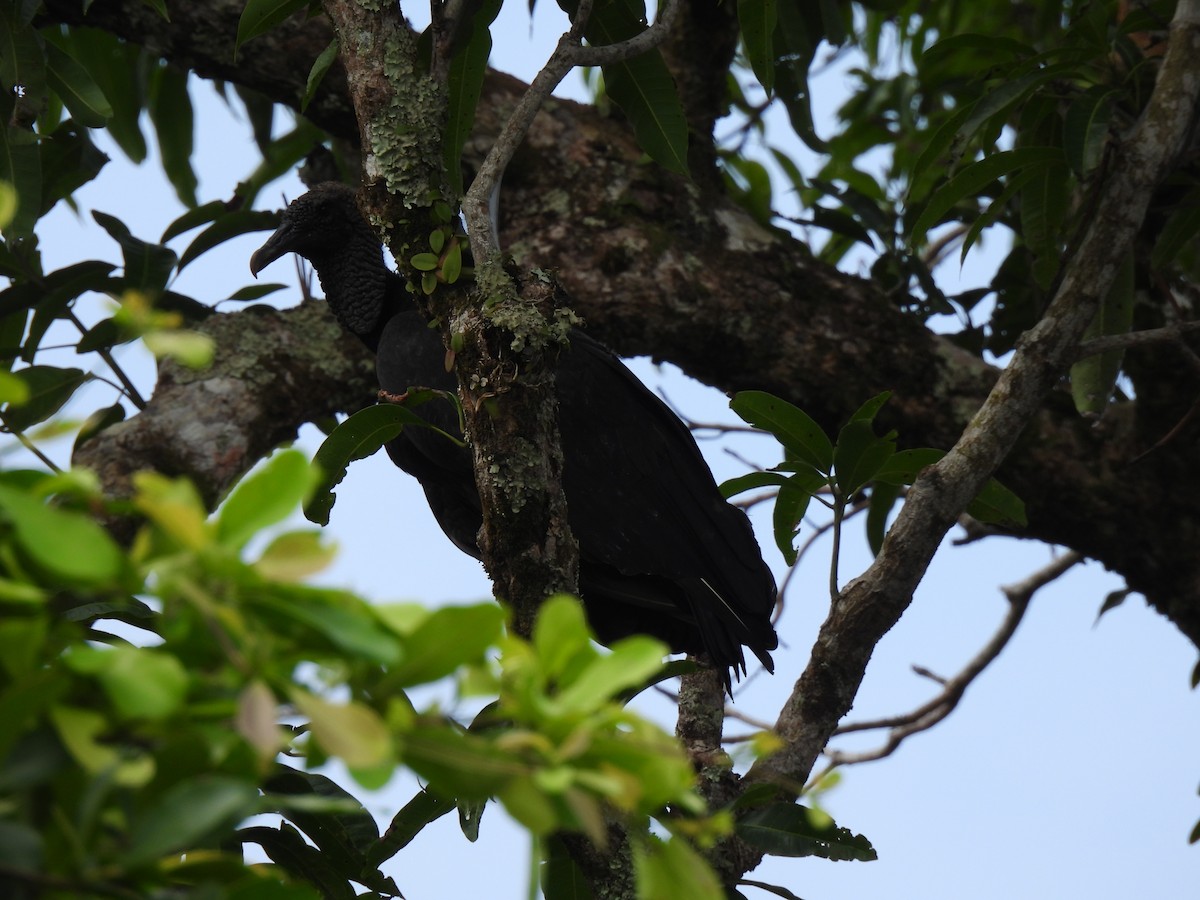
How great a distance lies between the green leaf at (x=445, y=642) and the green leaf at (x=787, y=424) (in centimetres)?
158

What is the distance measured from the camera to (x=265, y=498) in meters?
0.85

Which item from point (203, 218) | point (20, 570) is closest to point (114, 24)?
point (203, 218)

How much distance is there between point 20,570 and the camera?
876mm

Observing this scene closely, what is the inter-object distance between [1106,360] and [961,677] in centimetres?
135

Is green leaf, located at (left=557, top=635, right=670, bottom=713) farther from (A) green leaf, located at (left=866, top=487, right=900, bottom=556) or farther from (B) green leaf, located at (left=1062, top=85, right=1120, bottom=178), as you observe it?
(A) green leaf, located at (left=866, top=487, right=900, bottom=556)

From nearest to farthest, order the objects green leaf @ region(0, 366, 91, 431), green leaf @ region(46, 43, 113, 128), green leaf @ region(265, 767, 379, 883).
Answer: green leaf @ region(265, 767, 379, 883), green leaf @ region(46, 43, 113, 128), green leaf @ region(0, 366, 91, 431)

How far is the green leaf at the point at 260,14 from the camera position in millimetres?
2414

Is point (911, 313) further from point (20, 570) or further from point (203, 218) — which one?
point (20, 570)

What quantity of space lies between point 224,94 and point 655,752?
12.0ft

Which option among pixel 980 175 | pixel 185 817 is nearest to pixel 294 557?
pixel 185 817

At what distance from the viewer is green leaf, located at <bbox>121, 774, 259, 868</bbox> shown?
79cm

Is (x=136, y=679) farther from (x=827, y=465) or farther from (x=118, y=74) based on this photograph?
(x=118, y=74)

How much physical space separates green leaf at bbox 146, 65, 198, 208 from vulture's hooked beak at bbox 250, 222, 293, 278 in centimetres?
103

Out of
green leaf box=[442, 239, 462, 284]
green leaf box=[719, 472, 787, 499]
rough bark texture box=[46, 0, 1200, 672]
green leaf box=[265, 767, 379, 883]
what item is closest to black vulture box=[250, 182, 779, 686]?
green leaf box=[719, 472, 787, 499]
